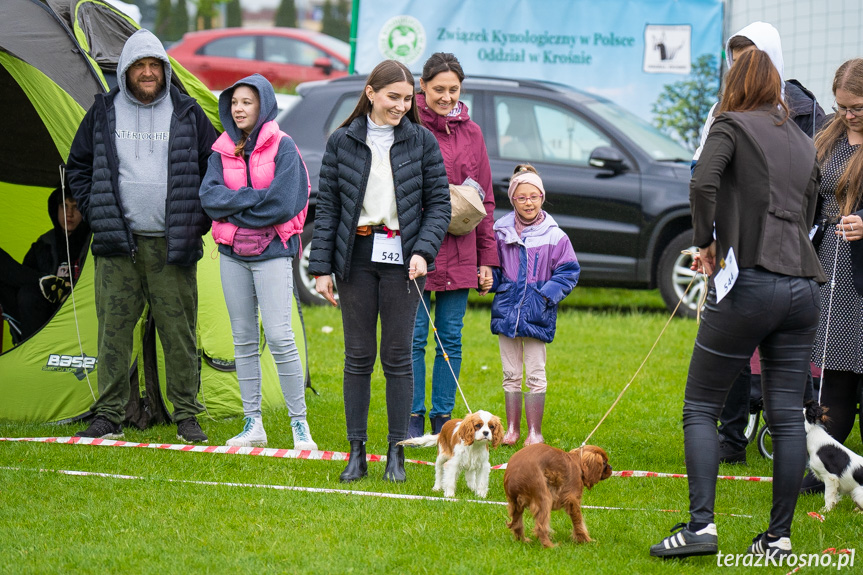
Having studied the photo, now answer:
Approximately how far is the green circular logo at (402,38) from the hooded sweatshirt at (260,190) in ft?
20.9

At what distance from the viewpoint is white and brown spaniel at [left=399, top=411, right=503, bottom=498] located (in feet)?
14.2

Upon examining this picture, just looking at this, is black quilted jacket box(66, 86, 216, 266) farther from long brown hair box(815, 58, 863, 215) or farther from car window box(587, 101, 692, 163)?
car window box(587, 101, 692, 163)

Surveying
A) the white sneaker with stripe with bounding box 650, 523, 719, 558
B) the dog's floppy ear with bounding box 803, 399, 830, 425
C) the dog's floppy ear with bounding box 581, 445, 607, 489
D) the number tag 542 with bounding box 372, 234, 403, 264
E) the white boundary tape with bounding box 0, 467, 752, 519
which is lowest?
the white boundary tape with bounding box 0, 467, 752, 519

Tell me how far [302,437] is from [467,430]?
134cm

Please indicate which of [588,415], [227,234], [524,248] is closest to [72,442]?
[227,234]

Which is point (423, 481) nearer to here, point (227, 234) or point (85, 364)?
point (227, 234)

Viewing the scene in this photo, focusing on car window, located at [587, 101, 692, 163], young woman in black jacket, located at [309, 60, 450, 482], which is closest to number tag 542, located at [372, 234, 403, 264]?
young woman in black jacket, located at [309, 60, 450, 482]

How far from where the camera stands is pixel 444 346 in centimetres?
561

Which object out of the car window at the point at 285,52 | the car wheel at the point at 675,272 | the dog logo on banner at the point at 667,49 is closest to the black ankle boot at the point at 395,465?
the car wheel at the point at 675,272

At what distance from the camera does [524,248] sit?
5.64m

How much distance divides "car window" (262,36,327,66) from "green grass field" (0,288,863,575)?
1088cm

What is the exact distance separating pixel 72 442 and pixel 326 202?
1.99m

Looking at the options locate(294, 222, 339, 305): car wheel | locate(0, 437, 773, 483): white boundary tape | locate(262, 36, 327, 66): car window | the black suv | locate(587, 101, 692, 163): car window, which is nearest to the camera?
locate(0, 437, 773, 483): white boundary tape

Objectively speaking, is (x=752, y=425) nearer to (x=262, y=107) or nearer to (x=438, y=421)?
(x=438, y=421)
